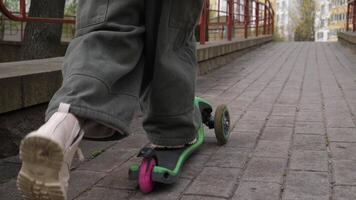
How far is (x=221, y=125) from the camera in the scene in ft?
9.46

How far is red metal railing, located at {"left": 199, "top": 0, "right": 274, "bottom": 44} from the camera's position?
321 inches

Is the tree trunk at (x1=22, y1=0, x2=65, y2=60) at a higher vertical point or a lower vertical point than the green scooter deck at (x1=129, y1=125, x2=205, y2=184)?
higher

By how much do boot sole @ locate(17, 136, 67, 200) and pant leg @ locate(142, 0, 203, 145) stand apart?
72 cm

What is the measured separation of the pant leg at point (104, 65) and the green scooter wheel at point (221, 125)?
1.06 meters

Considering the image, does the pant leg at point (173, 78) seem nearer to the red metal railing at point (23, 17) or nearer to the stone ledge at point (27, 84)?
the stone ledge at point (27, 84)

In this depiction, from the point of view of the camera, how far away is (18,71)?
9.71 feet

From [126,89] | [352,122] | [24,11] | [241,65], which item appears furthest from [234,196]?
[241,65]

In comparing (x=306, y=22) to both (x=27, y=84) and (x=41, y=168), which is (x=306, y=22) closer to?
(x=27, y=84)

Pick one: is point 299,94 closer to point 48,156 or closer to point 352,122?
point 352,122

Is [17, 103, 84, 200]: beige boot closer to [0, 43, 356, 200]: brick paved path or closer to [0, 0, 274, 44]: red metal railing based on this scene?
[0, 43, 356, 200]: brick paved path

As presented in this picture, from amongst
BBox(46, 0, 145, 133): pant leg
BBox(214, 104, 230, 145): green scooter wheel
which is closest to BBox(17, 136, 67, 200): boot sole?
BBox(46, 0, 145, 133): pant leg

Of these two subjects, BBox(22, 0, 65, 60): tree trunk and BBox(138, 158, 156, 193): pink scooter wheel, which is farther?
BBox(22, 0, 65, 60): tree trunk

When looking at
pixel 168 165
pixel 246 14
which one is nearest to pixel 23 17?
pixel 168 165

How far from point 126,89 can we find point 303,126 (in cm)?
198
